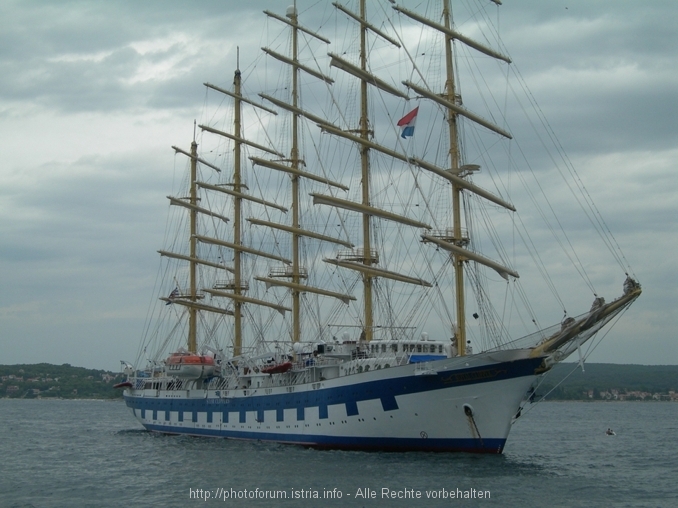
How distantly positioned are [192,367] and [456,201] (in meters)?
24.1

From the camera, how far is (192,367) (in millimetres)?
58000

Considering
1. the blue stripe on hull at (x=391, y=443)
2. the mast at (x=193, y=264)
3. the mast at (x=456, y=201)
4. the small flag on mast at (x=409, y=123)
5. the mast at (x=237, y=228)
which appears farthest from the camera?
the mast at (x=193, y=264)

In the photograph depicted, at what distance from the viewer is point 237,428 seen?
5316cm

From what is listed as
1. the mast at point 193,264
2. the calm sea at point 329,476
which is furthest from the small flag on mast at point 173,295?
the calm sea at point 329,476

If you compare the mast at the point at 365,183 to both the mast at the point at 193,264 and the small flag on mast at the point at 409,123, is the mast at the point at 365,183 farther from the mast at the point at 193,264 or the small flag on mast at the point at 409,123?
the mast at the point at 193,264

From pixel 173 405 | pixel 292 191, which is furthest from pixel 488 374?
pixel 173 405

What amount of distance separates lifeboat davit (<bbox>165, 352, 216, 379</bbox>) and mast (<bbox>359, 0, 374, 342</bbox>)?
550 inches

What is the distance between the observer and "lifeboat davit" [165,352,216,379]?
58.0 m

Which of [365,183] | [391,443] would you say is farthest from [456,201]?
[391,443]

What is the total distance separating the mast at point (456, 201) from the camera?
4347 centimetres

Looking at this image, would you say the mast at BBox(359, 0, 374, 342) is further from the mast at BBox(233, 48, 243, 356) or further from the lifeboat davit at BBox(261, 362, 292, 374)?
the mast at BBox(233, 48, 243, 356)

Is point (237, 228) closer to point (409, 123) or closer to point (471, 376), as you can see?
point (409, 123)

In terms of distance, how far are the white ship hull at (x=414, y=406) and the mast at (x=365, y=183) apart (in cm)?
732

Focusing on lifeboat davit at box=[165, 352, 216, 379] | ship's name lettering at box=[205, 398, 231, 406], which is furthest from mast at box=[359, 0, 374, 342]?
lifeboat davit at box=[165, 352, 216, 379]
